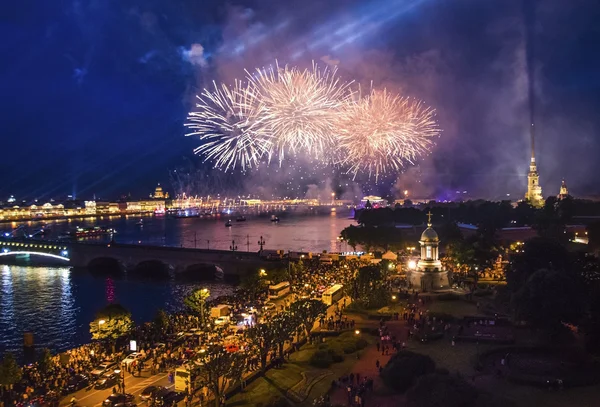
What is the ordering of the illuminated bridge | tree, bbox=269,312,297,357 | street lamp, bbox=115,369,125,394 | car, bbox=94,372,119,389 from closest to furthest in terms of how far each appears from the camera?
street lamp, bbox=115,369,125,394 < car, bbox=94,372,119,389 < tree, bbox=269,312,297,357 < the illuminated bridge

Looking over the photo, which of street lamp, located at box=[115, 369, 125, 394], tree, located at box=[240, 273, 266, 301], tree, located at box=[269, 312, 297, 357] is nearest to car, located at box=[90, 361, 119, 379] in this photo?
street lamp, located at box=[115, 369, 125, 394]

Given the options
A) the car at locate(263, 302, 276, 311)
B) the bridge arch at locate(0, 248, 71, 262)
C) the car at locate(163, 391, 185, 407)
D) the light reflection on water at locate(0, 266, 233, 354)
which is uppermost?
the bridge arch at locate(0, 248, 71, 262)

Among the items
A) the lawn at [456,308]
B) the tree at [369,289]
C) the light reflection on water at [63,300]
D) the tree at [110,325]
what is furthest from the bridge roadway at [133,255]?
the tree at [110,325]

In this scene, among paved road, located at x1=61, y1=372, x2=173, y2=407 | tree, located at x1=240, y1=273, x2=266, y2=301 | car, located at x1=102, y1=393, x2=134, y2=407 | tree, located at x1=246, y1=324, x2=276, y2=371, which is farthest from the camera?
tree, located at x1=240, y1=273, x2=266, y2=301

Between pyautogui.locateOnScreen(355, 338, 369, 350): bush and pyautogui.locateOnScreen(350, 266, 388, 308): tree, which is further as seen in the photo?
pyautogui.locateOnScreen(350, 266, 388, 308): tree

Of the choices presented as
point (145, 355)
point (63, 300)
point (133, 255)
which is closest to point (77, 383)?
point (145, 355)

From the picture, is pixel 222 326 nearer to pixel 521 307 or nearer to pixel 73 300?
pixel 521 307

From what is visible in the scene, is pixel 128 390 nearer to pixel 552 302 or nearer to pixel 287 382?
pixel 287 382

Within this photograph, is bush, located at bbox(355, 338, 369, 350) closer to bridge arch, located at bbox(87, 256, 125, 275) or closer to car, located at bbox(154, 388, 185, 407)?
car, located at bbox(154, 388, 185, 407)
